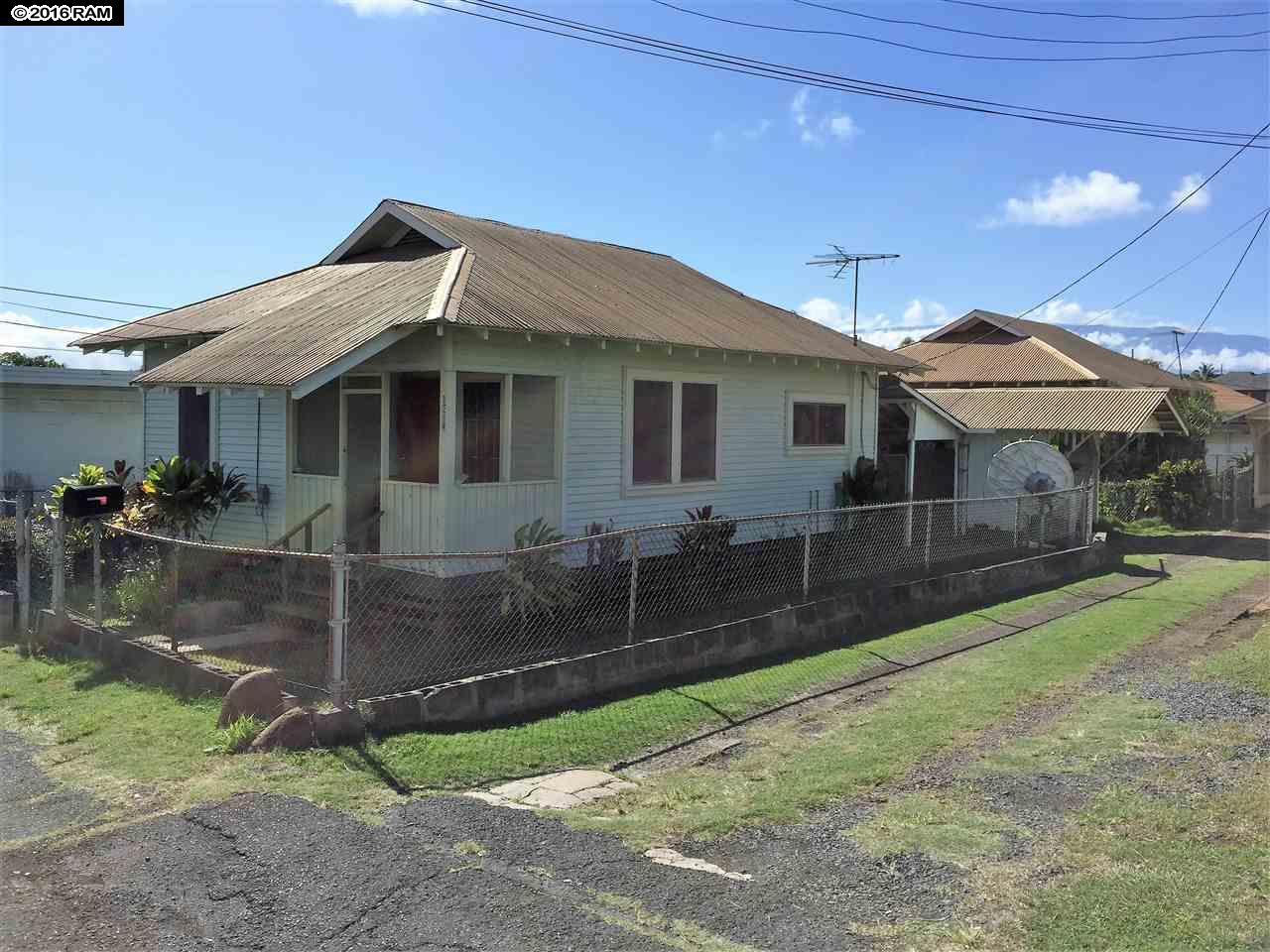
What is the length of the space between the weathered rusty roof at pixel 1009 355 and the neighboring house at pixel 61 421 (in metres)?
18.8

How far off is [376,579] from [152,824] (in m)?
5.42

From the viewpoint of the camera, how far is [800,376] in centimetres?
1496

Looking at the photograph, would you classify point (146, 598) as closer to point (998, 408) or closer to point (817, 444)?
point (817, 444)

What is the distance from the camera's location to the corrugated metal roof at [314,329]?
31.2 ft

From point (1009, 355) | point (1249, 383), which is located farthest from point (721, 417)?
point (1249, 383)

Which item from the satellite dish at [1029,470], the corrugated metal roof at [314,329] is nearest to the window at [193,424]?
the corrugated metal roof at [314,329]

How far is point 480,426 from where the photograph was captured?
1089cm

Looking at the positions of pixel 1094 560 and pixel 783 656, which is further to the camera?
pixel 1094 560

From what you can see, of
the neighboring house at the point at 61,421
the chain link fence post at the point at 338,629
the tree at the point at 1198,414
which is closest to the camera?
the chain link fence post at the point at 338,629

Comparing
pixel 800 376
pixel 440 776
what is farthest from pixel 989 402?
pixel 440 776

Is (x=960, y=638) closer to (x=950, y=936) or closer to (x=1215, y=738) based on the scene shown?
(x=1215, y=738)

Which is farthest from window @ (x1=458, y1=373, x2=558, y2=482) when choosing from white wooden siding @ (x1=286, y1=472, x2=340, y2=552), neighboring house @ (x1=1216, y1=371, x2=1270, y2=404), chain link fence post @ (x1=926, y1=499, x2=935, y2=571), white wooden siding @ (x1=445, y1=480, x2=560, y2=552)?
neighboring house @ (x1=1216, y1=371, x2=1270, y2=404)

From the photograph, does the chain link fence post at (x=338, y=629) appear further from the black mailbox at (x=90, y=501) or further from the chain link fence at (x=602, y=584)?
the black mailbox at (x=90, y=501)

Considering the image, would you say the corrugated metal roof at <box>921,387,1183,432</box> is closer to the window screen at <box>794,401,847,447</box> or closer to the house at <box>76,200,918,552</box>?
the window screen at <box>794,401,847,447</box>
